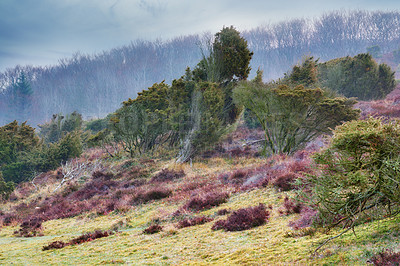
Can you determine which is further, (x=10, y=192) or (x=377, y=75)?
(x=377, y=75)

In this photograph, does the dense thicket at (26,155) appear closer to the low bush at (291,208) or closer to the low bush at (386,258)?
the low bush at (291,208)

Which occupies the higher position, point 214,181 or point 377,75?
point 377,75

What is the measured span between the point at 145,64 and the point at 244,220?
132 m

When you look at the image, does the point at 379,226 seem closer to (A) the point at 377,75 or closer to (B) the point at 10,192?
(B) the point at 10,192

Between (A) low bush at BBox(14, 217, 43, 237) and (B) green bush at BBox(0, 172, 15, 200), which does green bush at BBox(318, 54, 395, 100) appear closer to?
(A) low bush at BBox(14, 217, 43, 237)

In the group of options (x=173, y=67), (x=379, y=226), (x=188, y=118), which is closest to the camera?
(x=379, y=226)

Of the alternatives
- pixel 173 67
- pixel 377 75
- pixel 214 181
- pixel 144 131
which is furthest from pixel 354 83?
pixel 173 67

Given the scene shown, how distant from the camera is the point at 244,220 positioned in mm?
5957

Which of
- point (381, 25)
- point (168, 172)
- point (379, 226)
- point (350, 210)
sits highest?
point (381, 25)

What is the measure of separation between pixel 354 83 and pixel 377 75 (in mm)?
A: 2817

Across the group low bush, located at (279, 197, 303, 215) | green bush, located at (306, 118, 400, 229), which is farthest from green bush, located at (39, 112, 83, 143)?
green bush, located at (306, 118, 400, 229)

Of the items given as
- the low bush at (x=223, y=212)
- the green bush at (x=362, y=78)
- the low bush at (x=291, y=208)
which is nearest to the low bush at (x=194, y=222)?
the low bush at (x=223, y=212)

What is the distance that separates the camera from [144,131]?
24.4 meters

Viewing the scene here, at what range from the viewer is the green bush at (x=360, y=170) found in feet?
9.75
